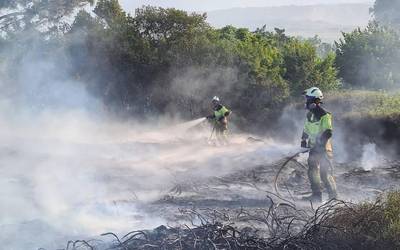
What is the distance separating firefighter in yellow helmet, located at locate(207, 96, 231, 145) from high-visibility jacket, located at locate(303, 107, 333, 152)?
621cm

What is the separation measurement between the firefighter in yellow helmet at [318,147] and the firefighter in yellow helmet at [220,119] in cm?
630

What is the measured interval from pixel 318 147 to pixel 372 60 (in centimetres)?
1699

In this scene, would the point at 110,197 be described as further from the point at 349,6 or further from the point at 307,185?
the point at 349,6

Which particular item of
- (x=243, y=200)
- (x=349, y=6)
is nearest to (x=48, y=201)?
(x=243, y=200)

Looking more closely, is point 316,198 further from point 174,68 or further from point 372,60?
point 372,60

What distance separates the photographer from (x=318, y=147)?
10203 millimetres

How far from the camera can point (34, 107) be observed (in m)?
23.2

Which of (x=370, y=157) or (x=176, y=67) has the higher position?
(x=176, y=67)

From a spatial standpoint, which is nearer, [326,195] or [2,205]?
[2,205]

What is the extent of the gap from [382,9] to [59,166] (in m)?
54.7

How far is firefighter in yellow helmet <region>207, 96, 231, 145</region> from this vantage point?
54.4 feet

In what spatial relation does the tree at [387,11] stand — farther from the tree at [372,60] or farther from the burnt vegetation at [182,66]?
the burnt vegetation at [182,66]

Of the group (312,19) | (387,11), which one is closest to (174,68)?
(387,11)

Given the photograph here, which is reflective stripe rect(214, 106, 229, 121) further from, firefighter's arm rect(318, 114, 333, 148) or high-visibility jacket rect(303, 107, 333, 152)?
firefighter's arm rect(318, 114, 333, 148)
